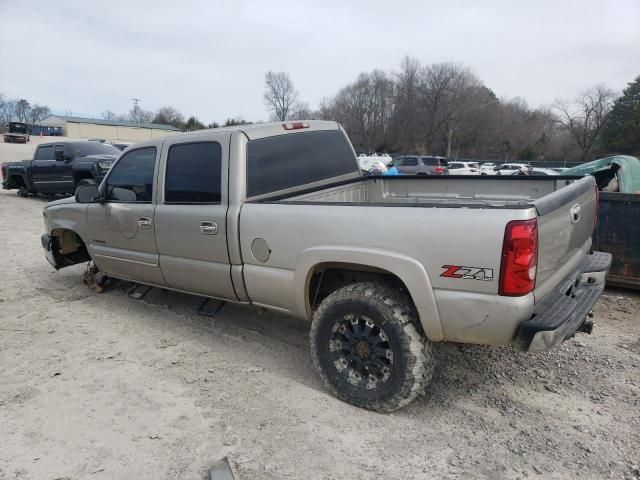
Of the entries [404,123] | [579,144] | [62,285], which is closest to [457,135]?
[404,123]

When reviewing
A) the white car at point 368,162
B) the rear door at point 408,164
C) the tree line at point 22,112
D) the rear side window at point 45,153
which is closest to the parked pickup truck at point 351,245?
the white car at point 368,162

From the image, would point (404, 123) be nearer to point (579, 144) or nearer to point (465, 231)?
point (579, 144)

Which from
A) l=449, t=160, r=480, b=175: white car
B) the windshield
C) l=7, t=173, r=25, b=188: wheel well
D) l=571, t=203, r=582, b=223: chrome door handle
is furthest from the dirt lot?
l=449, t=160, r=480, b=175: white car

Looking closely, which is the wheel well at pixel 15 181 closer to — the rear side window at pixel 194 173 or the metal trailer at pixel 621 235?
the rear side window at pixel 194 173

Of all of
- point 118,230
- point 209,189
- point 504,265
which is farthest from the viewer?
point 118,230

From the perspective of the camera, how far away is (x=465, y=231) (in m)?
2.47

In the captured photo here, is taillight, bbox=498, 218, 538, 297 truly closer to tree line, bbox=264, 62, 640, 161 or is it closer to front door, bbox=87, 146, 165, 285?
front door, bbox=87, 146, 165, 285

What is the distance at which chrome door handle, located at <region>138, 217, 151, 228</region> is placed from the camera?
417 centimetres

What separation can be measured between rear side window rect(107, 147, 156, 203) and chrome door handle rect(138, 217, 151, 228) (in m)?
0.17

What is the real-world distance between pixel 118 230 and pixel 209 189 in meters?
1.46

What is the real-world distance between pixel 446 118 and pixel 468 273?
84.5m

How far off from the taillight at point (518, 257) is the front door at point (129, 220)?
3.09 meters

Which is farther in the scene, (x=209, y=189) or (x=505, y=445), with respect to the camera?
(x=209, y=189)

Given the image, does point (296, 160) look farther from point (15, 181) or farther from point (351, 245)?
point (15, 181)
